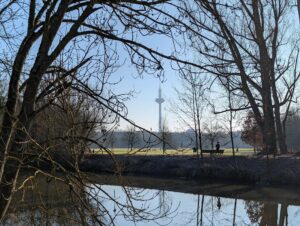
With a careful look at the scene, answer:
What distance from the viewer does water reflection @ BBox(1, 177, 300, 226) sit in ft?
14.1

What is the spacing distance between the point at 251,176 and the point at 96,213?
23887 millimetres

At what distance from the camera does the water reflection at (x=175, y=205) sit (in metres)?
4.31

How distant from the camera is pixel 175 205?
1850cm

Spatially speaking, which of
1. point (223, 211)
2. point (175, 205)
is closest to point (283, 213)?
point (223, 211)

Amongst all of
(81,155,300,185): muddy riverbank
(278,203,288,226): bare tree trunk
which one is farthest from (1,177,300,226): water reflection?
(81,155,300,185): muddy riverbank

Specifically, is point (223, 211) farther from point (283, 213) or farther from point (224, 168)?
point (224, 168)

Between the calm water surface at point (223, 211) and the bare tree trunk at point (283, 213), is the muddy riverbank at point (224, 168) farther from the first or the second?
the bare tree trunk at point (283, 213)

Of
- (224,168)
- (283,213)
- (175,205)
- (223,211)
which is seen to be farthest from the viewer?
(224,168)

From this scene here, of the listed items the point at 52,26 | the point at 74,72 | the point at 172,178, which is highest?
the point at 52,26

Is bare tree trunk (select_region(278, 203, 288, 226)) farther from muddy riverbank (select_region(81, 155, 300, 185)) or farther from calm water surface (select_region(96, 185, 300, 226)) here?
muddy riverbank (select_region(81, 155, 300, 185))

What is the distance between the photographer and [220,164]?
29.7 m

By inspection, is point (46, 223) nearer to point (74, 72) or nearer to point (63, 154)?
point (63, 154)

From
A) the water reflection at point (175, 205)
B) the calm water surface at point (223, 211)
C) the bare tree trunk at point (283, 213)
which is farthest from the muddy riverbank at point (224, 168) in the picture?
Result: the bare tree trunk at point (283, 213)

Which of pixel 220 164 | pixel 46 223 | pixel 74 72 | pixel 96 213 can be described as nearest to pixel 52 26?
pixel 74 72
